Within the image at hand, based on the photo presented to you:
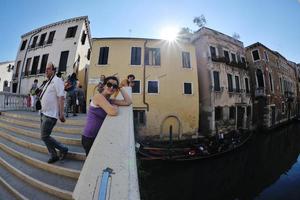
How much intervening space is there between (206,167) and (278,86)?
19790mm

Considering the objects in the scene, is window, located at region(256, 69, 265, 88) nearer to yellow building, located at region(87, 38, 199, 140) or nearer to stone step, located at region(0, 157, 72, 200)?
yellow building, located at region(87, 38, 199, 140)

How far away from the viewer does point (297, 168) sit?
1201 centimetres

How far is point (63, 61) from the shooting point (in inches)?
605

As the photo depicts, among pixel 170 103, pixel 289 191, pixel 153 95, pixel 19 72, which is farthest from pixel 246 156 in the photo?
pixel 19 72

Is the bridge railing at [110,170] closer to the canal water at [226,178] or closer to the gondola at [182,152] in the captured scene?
the canal water at [226,178]

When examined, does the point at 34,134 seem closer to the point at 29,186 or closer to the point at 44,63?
the point at 29,186

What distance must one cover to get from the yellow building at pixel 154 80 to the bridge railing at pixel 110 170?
1191cm

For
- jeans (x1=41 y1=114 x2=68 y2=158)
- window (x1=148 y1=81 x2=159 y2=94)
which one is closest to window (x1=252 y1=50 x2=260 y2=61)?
window (x1=148 y1=81 x2=159 y2=94)

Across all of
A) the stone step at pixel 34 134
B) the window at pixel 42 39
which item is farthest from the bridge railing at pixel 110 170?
the window at pixel 42 39

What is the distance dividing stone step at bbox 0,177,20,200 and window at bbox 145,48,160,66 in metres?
12.4

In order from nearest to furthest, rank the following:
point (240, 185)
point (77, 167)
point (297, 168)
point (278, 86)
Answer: point (77, 167) → point (240, 185) → point (297, 168) → point (278, 86)

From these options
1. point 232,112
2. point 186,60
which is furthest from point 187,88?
point 232,112

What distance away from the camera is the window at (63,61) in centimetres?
1521

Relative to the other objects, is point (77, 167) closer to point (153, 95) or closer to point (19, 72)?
point (153, 95)
